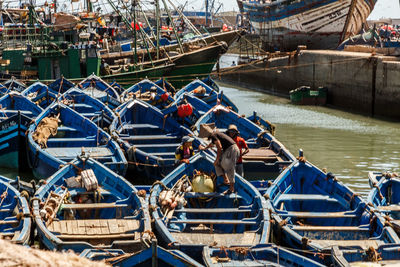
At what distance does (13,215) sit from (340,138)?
16588 mm

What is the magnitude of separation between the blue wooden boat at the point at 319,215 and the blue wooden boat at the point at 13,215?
4671 millimetres

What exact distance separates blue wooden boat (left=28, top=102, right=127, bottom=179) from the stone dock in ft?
40.4

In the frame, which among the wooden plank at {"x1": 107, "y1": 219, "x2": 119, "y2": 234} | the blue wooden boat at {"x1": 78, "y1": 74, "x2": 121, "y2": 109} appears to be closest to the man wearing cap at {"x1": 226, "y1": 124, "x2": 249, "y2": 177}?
the wooden plank at {"x1": 107, "y1": 219, "x2": 119, "y2": 234}

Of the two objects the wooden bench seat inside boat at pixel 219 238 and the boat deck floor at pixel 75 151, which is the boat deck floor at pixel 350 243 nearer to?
the wooden bench seat inside boat at pixel 219 238

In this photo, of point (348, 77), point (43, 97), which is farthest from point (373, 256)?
point (348, 77)

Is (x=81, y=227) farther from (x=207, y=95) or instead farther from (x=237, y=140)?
(x=207, y=95)

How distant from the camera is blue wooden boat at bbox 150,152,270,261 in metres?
9.97

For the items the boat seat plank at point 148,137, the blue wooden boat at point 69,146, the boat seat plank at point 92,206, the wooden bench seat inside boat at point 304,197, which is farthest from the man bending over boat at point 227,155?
the boat seat plank at point 148,137

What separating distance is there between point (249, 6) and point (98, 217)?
4823 centimetres

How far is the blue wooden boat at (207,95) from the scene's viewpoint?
22.8 m

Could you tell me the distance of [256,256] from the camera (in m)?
9.14

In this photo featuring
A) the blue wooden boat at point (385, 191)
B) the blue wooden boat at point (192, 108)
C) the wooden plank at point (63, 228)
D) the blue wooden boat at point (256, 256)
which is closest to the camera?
the blue wooden boat at point (256, 256)

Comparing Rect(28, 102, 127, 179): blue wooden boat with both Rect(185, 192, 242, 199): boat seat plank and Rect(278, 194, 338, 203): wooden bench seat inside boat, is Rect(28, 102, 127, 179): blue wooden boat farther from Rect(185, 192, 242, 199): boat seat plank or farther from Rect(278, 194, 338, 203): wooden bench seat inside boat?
Rect(278, 194, 338, 203): wooden bench seat inside boat

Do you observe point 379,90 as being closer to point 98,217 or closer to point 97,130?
point 97,130
